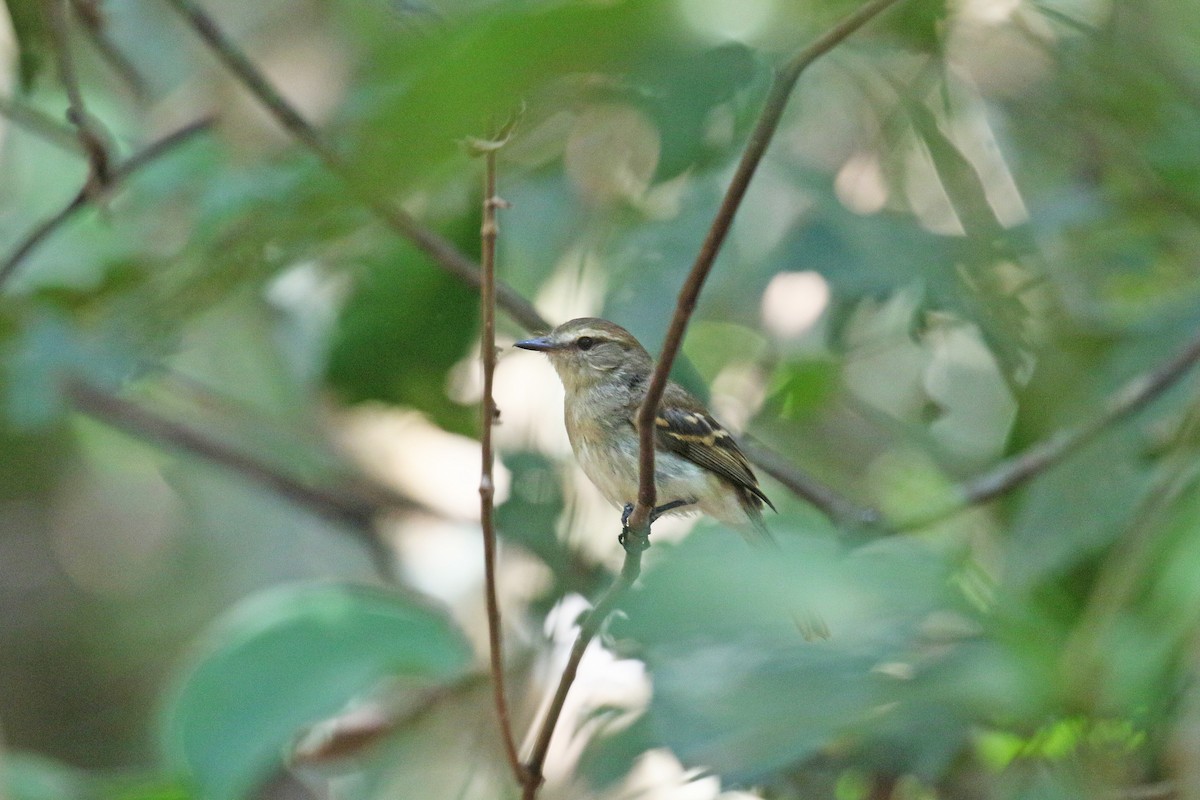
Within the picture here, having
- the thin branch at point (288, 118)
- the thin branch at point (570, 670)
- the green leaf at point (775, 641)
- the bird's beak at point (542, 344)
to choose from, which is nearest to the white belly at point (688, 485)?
the bird's beak at point (542, 344)

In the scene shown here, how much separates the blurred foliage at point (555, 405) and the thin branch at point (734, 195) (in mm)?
46

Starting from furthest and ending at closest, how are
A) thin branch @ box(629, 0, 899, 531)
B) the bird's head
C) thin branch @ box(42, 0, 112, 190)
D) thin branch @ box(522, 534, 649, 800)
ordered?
the bird's head < thin branch @ box(42, 0, 112, 190) < thin branch @ box(522, 534, 649, 800) < thin branch @ box(629, 0, 899, 531)

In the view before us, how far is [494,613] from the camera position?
1910 mm

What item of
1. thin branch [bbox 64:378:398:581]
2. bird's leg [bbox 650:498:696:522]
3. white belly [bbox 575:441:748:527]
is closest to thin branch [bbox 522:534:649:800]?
bird's leg [bbox 650:498:696:522]

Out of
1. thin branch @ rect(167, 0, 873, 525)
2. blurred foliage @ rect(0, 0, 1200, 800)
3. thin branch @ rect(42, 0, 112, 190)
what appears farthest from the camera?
thin branch @ rect(167, 0, 873, 525)

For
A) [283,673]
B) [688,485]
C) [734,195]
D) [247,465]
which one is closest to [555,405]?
[688,485]

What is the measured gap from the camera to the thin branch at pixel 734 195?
3.41 ft

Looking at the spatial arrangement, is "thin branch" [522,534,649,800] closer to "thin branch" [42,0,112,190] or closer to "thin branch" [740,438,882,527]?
"thin branch" [740,438,882,527]

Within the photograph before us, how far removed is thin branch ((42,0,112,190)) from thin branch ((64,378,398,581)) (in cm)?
124

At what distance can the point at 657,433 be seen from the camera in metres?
3.61

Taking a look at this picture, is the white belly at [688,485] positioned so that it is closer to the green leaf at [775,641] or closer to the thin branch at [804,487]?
the thin branch at [804,487]

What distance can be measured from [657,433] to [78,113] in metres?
1.69

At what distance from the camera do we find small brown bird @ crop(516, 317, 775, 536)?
139 inches

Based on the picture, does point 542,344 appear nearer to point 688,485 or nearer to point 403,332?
point 403,332
